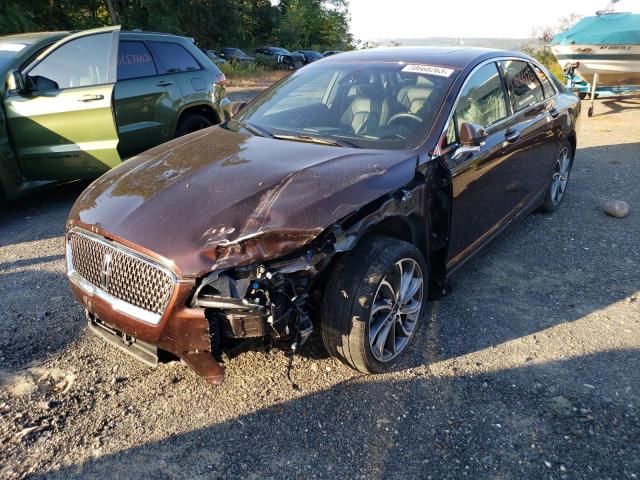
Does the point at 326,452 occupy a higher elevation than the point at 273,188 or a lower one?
lower

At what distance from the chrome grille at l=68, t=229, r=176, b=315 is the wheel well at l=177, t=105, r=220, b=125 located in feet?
12.9

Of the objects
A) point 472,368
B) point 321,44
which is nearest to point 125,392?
A: point 472,368

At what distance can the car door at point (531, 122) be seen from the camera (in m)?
4.05

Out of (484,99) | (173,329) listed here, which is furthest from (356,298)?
(484,99)

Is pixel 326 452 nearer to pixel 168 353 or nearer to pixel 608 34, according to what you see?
pixel 168 353

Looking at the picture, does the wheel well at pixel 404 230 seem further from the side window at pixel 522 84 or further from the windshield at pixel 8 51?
the windshield at pixel 8 51

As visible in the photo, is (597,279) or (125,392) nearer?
(125,392)

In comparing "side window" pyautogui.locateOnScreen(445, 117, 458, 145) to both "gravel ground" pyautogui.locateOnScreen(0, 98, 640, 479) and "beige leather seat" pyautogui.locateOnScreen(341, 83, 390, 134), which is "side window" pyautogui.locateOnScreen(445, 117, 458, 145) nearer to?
"beige leather seat" pyautogui.locateOnScreen(341, 83, 390, 134)

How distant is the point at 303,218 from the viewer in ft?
7.58

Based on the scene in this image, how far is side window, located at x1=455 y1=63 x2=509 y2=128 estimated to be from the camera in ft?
11.0

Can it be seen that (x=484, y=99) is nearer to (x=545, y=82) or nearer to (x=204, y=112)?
(x=545, y=82)

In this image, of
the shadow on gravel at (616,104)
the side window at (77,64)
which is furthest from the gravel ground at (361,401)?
the shadow on gravel at (616,104)

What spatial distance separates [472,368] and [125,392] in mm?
2012

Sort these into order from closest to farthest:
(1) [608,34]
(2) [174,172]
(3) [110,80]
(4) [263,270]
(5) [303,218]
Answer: (4) [263,270] < (5) [303,218] < (2) [174,172] < (3) [110,80] < (1) [608,34]
